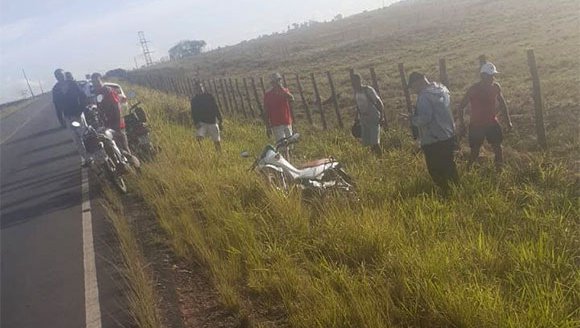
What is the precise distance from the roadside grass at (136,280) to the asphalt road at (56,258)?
5.3 inches

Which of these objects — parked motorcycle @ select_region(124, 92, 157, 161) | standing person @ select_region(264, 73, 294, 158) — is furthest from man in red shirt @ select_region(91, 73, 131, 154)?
standing person @ select_region(264, 73, 294, 158)

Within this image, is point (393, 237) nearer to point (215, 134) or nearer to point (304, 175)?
point (304, 175)

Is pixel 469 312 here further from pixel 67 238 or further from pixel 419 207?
pixel 67 238

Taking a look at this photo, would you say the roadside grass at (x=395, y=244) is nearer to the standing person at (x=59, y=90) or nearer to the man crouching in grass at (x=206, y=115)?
the man crouching in grass at (x=206, y=115)

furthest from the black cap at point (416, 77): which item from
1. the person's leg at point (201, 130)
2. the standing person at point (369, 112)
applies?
the person's leg at point (201, 130)

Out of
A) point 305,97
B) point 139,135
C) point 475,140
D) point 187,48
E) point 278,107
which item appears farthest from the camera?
point 187,48

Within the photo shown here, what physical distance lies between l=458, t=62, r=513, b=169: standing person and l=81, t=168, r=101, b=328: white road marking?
5.19 m

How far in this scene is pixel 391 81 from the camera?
2134 cm

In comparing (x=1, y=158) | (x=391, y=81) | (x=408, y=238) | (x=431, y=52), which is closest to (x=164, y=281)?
(x=408, y=238)

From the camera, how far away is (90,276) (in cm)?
597

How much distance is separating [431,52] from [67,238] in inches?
1073

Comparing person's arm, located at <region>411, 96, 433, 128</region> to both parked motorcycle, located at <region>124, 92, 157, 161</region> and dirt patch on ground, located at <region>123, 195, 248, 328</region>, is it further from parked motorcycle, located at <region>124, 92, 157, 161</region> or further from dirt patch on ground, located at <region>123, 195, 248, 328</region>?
parked motorcycle, located at <region>124, 92, 157, 161</region>

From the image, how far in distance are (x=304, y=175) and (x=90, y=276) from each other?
2726 mm

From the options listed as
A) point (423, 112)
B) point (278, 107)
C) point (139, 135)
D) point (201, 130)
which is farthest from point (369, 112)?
point (139, 135)
